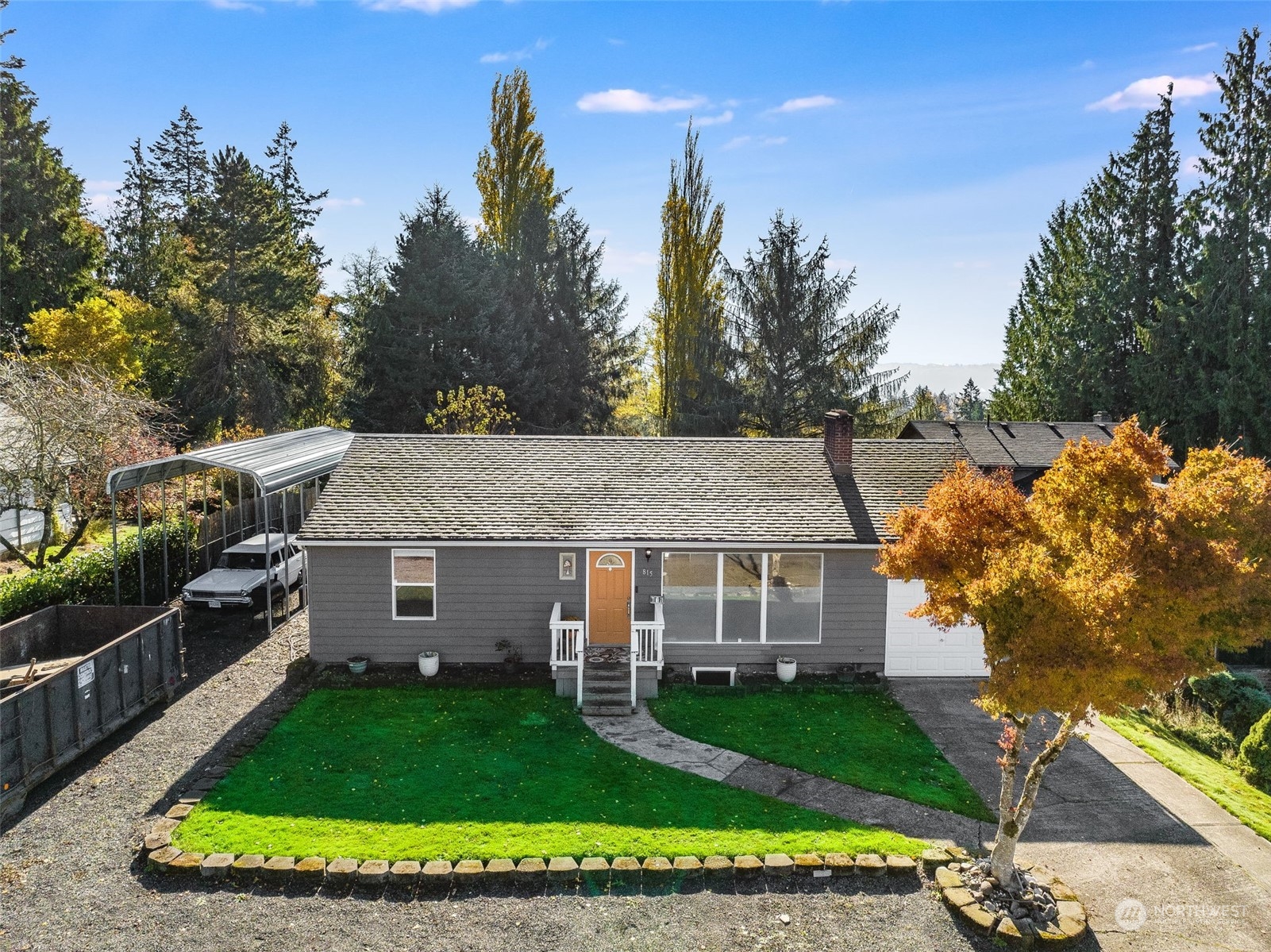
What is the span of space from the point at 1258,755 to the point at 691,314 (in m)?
28.7

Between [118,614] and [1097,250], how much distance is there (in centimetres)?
3900

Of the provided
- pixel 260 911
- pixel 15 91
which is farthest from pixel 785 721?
pixel 15 91

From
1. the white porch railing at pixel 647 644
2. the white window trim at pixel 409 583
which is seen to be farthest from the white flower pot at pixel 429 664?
the white porch railing at pixel 647 644

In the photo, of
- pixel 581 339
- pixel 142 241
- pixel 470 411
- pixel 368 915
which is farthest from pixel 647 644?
pixel 142 241

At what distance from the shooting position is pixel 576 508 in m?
16.4

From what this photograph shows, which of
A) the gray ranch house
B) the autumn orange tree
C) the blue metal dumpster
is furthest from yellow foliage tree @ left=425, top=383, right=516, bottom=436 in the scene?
the autumn orange tree

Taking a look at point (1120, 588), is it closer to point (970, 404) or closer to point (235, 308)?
point (235, 308)

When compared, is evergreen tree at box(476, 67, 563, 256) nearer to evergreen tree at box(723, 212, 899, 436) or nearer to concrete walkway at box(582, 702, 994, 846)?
evergreen tree at box(723, 212, 899, 436)

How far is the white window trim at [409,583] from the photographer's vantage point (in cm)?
1571

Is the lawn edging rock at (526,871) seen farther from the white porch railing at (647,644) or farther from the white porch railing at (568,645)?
the white porch railing at (647,644)

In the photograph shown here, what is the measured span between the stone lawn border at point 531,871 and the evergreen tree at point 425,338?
86.0ft

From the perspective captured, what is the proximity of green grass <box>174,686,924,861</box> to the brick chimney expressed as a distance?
8.43 meters

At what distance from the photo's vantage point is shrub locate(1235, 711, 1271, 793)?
1251cm

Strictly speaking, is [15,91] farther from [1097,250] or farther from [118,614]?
[1097,250]
